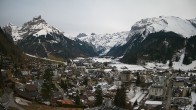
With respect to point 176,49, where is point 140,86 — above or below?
below

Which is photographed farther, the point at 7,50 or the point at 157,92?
the point at 7,50

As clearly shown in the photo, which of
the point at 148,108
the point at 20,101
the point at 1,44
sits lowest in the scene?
the point at 148,108

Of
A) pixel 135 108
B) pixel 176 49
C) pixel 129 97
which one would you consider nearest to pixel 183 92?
pixel 129 97

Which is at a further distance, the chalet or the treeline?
the treeline

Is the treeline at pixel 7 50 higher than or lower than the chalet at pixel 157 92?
higher

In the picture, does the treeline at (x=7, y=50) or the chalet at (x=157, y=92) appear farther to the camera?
the treeline at (x=7, y=50)

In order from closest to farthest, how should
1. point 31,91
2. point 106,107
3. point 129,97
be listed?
point 106,107 < point 31,91 < point 129,97

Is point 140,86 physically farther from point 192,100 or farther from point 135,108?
point 135,108

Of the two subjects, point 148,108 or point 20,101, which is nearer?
point 20,101

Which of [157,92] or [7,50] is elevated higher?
[7,50]

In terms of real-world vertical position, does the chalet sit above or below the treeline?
below

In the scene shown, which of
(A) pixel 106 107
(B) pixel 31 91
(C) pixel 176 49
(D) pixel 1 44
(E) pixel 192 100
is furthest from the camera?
(C) pixel 176 49
